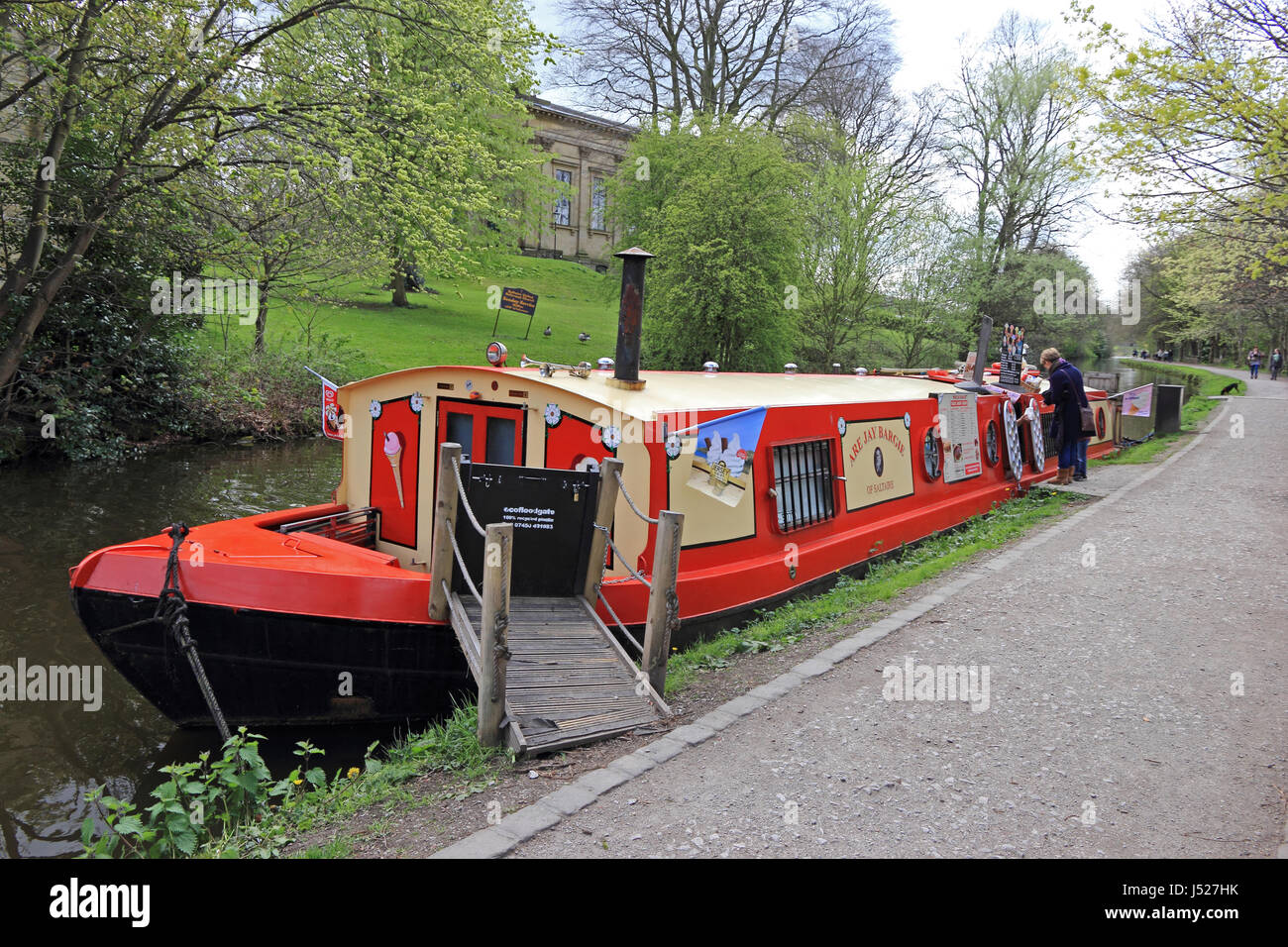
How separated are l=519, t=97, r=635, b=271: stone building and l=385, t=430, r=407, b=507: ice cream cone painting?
44.5m

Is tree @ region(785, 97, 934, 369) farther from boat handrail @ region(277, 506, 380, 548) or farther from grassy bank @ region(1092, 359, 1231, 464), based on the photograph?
boat handrail @ region(277, 506, 380, 548)

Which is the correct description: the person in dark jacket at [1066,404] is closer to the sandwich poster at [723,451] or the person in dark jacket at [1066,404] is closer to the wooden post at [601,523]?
the sandwich poster at [723,451]

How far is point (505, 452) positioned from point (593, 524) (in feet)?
4.54

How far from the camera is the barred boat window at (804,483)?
828 cm

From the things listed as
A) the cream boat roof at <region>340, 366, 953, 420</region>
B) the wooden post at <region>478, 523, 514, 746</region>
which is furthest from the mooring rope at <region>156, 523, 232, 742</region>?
the cream boat roof at <region>340, 366, 953, 420</region>

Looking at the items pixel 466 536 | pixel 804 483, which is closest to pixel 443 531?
pixel 466 536

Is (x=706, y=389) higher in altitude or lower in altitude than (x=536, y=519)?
higher

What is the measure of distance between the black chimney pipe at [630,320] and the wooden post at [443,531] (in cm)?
246

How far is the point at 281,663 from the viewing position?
6.09 metres

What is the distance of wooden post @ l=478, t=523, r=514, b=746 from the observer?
185 inches

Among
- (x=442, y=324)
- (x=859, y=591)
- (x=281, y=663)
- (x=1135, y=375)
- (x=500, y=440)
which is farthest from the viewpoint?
(x=1135, y=375)

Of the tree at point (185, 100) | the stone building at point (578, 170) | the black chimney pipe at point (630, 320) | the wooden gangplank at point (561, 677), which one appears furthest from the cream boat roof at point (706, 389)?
the stone building at point (578, 170)

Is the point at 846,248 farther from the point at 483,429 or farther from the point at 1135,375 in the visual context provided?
the point at 1135,375

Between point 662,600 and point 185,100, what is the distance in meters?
10.1
